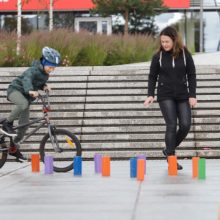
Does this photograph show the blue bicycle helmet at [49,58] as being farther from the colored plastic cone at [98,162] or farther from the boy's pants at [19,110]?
the colored plastic cone at [98,162]

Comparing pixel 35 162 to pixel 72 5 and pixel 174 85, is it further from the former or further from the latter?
pixel 72 5

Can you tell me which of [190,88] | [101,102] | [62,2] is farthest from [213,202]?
[62,2]

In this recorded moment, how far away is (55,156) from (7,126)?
60.8 inches

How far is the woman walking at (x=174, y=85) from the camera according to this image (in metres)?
9.67

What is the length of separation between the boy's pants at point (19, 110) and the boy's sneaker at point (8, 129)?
6cm

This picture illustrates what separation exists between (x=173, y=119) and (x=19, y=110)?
83.5 inches

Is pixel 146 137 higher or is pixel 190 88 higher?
pixel 190 88

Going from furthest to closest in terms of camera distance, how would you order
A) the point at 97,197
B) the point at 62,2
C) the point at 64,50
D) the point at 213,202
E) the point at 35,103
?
the point at 62,2 → the point at 64,50 → the point at 35,103 → the point at 97,197 → the point at 213,202

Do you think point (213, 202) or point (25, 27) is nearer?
point (213, 202)

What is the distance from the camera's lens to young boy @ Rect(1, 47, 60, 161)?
32.2 feet

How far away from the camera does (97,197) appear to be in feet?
24.1

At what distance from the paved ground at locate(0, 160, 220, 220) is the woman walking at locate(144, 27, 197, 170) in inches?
23.0

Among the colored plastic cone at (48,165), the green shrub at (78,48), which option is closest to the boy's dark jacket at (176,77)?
the colored plastic cone at (48,165)

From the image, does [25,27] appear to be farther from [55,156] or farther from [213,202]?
[213,202]
